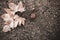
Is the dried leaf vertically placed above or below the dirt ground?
above

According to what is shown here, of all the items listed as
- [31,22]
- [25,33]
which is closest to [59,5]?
[31,22]

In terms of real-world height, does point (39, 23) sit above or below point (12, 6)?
below

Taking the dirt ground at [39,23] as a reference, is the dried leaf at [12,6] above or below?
above

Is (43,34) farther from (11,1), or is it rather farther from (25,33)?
(11,1)

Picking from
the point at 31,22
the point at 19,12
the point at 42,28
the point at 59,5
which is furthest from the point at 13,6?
the point at 59,5

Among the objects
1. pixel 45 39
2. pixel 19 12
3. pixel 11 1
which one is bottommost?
pixel 45 39

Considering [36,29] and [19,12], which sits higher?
[19,12]

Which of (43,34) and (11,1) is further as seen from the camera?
(11,1)
